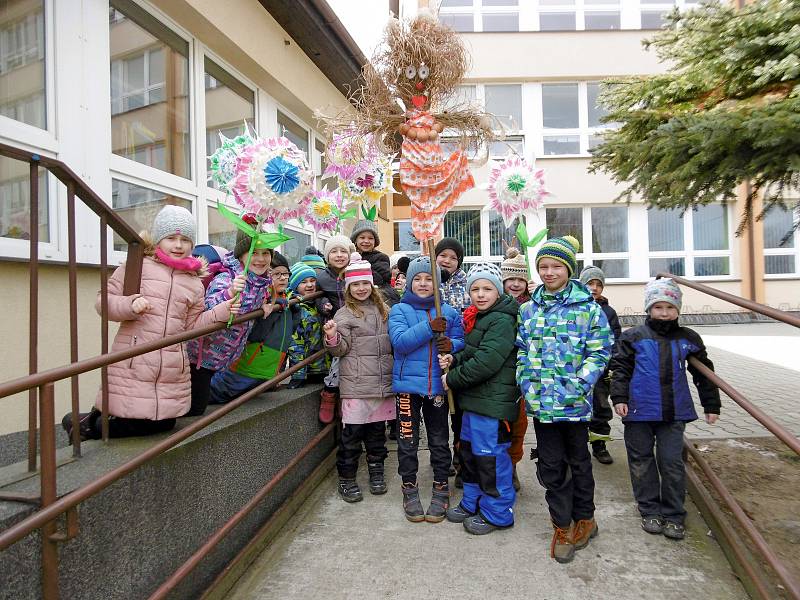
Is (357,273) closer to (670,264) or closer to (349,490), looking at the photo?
(349,490)

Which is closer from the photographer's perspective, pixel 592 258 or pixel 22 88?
pixel 22 88

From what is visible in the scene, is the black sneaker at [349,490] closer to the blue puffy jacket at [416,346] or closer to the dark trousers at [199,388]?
the blue puffy jacket at [416,346]

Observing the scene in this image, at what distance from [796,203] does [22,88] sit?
15.4ft

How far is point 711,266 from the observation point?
45.4 ft

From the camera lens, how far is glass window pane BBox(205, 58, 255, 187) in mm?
4969

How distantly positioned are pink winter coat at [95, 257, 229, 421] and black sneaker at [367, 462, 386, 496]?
1473mm

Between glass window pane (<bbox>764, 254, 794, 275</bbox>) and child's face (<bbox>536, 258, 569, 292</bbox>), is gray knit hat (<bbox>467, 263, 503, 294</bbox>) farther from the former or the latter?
glass window pane (<bbox>764, 254, 794, 275</bbox>)

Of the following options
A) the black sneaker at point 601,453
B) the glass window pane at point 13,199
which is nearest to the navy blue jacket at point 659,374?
the black sneaker at point 601,453

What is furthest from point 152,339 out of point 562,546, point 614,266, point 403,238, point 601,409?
point 614,266

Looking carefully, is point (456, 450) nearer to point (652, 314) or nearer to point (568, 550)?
point (568, 550)

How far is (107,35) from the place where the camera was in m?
3.53

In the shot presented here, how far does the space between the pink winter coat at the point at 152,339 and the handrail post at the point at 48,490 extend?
0.66 m

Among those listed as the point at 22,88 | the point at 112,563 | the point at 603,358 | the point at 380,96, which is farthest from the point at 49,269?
the point at 603,358

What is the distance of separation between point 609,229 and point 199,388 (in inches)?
510
